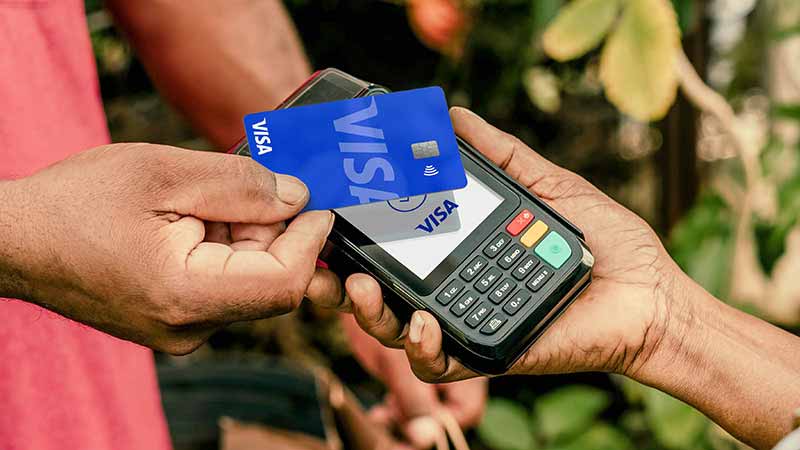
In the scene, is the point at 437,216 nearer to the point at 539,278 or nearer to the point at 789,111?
the point at 539,278

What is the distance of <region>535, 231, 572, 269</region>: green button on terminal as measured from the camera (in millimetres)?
643

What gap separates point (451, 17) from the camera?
4.00ft

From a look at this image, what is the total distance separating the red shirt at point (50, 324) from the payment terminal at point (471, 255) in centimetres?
17

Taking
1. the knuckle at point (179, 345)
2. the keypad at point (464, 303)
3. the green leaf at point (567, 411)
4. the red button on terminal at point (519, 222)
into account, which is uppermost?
the red button on terminal at point (519, 222)

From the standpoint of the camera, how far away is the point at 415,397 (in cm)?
86

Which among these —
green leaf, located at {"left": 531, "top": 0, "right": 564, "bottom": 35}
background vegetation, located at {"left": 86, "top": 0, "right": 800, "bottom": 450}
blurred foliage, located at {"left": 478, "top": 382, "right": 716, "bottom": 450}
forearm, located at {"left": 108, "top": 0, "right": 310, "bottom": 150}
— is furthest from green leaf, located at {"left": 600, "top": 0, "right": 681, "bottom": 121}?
blurred foliage, located at {"left": 478, "top": 382, "right": 716, "bottom": 450}

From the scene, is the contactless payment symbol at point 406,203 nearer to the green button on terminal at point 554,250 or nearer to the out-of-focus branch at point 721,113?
the green button on terminal at point 554,250

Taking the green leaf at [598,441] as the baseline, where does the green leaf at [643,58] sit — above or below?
above

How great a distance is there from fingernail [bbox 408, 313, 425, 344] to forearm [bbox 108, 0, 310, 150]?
1.22 feet

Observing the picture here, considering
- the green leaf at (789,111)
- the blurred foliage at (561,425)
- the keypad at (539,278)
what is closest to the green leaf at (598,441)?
the blurred foliage at (561,425)

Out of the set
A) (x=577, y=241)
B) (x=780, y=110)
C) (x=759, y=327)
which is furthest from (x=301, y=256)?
(x=780, y=110)

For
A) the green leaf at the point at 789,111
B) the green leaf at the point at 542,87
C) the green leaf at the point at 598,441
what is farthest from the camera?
the green leaf at the point at 542,87

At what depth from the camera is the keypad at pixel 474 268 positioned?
651mm

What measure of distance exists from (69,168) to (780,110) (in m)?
0.83
